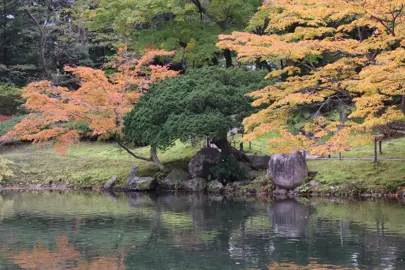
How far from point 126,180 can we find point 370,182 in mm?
9448

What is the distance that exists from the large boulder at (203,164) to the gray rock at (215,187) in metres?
0.68

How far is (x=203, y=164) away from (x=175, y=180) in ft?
4.18

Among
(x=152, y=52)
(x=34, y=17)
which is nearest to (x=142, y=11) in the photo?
(x=152, y=52)

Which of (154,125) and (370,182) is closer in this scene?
(370,182)

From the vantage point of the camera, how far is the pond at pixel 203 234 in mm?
10273

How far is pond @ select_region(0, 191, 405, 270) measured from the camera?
1027 centimetres

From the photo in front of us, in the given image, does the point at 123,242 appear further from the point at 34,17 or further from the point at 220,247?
the point at 34,17

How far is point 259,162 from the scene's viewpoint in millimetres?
22547

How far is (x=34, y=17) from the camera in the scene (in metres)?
34.6

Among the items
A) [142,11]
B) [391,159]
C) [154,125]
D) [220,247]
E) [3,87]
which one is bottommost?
[220,247]

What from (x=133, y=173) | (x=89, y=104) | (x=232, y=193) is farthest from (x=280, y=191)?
(x=89, y=104)

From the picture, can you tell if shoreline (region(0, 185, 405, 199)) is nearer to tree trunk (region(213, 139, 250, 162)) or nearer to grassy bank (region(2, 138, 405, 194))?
grassy bank (region(2, 138, 405, 194))

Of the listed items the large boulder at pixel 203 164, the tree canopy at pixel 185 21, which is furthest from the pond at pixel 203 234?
the tree canopy at pixel 185 21

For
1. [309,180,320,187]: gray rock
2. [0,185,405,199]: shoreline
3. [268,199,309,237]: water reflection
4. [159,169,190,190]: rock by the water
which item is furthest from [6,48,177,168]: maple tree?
[268,199,309,237]: water reflection
